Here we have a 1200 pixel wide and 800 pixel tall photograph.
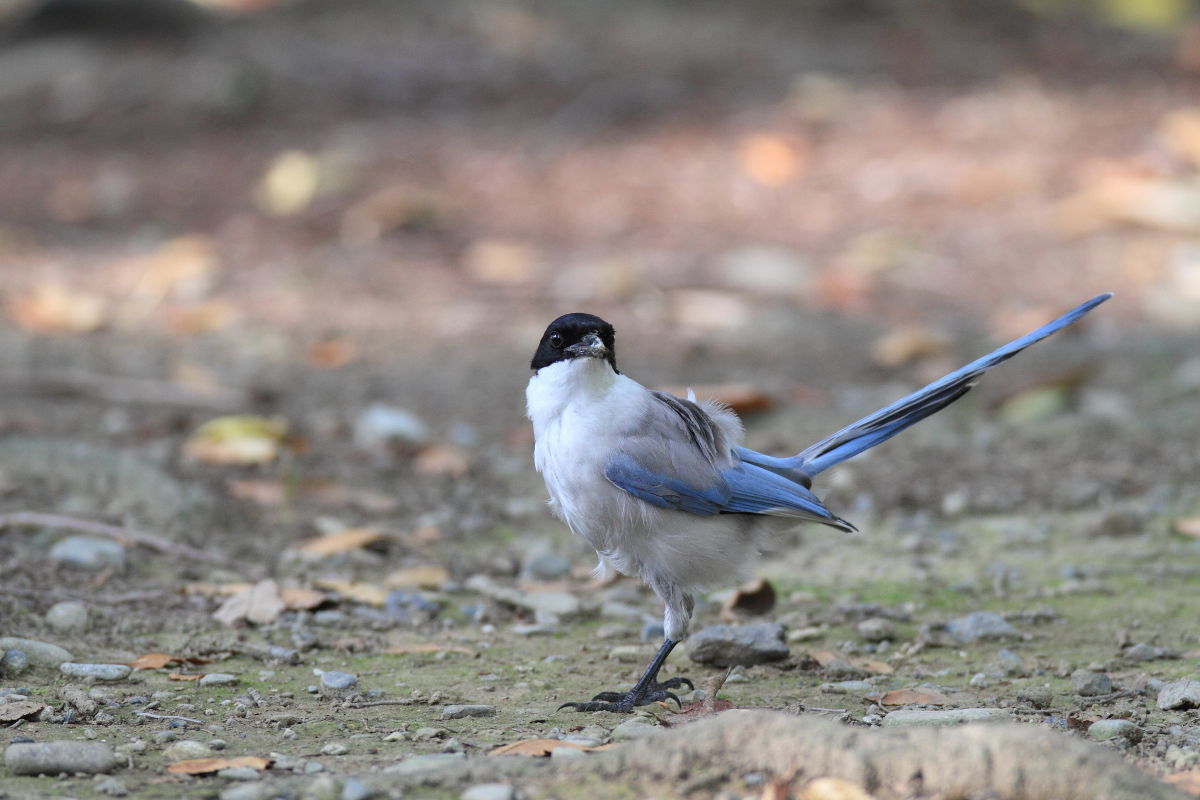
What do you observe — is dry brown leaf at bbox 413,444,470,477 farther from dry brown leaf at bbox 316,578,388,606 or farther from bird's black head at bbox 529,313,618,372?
bird's black head at bbox 529,313,618,372

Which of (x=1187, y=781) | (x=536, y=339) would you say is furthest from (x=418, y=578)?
(x=536, y=339)

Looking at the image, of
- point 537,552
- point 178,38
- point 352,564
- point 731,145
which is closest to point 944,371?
point 537,552

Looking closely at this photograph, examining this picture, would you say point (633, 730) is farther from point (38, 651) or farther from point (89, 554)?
point (89, 554)

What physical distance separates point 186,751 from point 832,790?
1.28 metres

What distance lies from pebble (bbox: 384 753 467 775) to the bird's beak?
4.00 feet

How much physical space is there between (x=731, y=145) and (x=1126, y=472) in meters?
5.11

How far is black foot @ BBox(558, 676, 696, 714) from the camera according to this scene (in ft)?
10.5

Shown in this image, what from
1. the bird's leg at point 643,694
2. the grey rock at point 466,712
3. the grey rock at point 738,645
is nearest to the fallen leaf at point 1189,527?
the grey rock at point 738,645

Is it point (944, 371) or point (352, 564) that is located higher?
point (944, 371)

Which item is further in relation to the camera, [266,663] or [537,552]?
[537,552]

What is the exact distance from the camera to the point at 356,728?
118 inches

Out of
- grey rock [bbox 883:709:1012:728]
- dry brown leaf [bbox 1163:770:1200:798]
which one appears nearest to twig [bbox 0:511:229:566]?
grey rock [bbox 883:709:1012:728]

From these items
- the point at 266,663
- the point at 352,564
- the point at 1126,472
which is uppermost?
the point at 1126,472

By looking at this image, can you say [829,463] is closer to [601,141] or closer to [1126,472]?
[1126,472]
